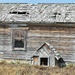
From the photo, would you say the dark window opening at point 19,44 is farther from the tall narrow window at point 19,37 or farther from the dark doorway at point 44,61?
the dark doorway at point 44,61

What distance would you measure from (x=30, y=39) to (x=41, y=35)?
0.90 meters

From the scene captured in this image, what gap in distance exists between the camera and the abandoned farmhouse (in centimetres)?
2278

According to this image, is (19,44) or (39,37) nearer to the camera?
(39,37)

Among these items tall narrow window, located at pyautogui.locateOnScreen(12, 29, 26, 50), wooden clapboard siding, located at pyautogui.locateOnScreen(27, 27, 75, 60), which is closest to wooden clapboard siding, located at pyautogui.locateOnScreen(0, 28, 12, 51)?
tall narrow window, located at pyautogui.locateOnScreen(12, 29, 26, 50)

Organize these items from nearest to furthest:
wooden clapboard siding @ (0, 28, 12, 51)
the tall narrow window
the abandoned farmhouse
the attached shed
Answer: the attached shed → the abandoned farmhouse → the tall narrow window → wooden clapboard siding @ (0, 28, 12, 51)

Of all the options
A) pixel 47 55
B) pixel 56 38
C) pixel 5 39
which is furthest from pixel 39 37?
pixel 5 39

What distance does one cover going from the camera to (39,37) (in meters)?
23.4

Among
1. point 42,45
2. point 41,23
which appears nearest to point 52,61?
point 42,45

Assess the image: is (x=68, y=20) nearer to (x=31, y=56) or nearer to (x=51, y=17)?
(x=51, y=17)

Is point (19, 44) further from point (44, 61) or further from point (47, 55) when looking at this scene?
point (47, 55)

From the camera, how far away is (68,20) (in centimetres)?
2325

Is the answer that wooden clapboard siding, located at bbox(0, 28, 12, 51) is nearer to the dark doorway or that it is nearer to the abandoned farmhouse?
the abandoned farmhouse

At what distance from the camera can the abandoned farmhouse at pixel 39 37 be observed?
897 inches

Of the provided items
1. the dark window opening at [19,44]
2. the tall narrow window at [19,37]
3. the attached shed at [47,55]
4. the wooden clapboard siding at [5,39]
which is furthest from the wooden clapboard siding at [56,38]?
the wooden clapboard siding at [5,39]
